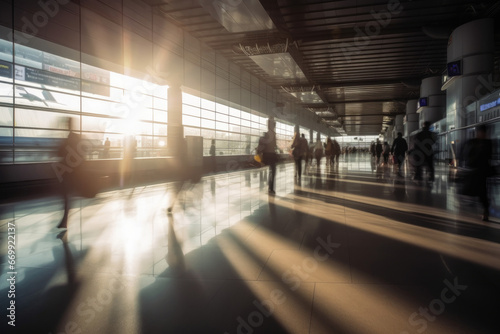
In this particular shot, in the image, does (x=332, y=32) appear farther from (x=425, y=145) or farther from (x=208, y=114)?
(x=208, y=114)

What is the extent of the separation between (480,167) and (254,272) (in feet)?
15.7

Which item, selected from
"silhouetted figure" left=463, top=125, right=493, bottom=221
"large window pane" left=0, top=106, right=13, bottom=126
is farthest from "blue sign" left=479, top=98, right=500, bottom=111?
"large window pane" left=0, top=106, right=13, bottom=126

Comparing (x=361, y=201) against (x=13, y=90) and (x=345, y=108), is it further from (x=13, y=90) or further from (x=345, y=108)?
(x=345, y=108)

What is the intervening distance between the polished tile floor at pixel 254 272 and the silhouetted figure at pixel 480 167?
45 centimetres

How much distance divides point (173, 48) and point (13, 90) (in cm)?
827

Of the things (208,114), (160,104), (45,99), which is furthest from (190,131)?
(45,99)

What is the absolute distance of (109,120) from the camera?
13930 mm

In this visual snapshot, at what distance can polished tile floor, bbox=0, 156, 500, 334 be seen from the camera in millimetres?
2326

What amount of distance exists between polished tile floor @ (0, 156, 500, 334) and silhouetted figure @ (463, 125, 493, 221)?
1.49 ft

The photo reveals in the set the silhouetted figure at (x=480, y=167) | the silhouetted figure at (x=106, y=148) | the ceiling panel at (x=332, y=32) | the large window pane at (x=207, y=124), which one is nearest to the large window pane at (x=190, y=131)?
the large window pane at (x=207, y=124)

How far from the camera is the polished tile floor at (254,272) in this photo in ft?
7.63

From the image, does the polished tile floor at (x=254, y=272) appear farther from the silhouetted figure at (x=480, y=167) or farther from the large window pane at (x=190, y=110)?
the large window pane at (x=190, y=110)

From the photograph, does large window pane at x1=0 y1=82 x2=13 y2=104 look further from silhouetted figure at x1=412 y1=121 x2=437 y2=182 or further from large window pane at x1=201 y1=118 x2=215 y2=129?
silhouetted figure at x1=412 y1=121 x2=437 y2=182

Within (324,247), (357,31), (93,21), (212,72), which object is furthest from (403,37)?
(324,247)
